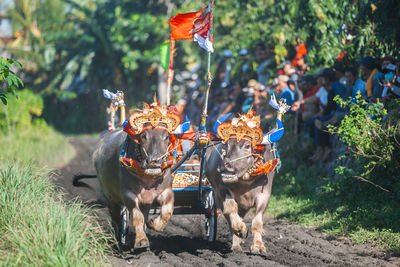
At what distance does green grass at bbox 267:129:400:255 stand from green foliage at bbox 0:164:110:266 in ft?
12.6

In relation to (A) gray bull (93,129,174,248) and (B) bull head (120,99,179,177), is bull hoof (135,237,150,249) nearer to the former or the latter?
(A) gray bull (93,129,174,248)

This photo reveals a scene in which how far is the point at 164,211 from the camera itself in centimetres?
754

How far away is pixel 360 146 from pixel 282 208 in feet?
8.96

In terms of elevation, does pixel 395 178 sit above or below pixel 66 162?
above

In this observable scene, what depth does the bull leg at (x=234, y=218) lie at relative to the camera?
24.3ft

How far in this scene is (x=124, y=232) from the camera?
8.62m

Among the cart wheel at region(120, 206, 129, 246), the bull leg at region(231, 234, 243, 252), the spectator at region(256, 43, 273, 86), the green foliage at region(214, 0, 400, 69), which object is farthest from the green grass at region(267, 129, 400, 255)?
the cart wheel at region(120, 206, 129, 246)

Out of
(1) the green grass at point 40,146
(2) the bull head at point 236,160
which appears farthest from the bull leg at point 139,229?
(1) the green grass at point 40,146

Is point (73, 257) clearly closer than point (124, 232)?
Yes

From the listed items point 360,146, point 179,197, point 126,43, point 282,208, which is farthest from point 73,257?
point 126,43

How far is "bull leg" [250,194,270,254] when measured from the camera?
291 inches

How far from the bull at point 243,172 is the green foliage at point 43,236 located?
186cm

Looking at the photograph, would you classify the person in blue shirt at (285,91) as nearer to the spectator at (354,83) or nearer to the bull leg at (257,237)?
the spectator at (354,83)

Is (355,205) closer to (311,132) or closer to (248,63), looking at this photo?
(311,132)
